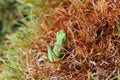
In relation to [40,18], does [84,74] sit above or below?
below

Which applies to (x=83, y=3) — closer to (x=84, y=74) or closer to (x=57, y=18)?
(x=57, y=18)

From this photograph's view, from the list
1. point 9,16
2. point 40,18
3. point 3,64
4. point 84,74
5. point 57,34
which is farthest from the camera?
point 9,16

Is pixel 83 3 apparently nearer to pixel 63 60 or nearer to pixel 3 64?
pixel 63 60

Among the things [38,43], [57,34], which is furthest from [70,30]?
[38,43]

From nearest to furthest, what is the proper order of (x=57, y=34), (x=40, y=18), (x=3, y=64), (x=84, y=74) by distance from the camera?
(x=84, y=74)
(x=57, y=34)
(x=3, y=64)
(x=40, y=18)

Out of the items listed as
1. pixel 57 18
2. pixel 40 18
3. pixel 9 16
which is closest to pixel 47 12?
pixel 40 18

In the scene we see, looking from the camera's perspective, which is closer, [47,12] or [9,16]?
[47,12]
